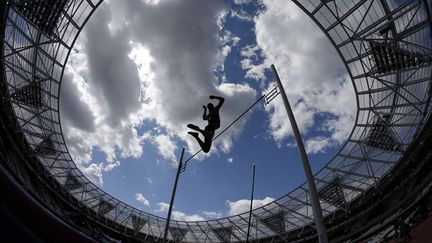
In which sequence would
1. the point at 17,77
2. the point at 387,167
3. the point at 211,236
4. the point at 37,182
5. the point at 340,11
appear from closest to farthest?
the point at 340,11, the point at 17,77, the point at 387,167, the point at 37,182, the point at 211,236

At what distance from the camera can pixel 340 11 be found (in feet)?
62.2

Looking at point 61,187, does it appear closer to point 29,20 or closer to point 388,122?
point 29,20

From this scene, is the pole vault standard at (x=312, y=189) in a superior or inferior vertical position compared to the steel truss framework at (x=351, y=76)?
inferior

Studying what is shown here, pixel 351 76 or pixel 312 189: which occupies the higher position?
pixel 351 76

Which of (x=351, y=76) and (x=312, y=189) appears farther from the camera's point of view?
(x=351, y=76)

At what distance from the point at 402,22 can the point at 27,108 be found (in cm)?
2628

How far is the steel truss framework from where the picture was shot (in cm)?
1815

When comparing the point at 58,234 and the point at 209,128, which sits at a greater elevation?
the point at 209,128

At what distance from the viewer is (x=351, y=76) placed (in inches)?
863

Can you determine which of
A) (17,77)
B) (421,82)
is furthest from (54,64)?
(421,82)

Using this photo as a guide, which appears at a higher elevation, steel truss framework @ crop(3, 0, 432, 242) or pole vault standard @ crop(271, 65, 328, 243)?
steel truss framework @ crop(3, 0, 432, 242)

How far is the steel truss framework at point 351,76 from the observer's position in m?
18.2

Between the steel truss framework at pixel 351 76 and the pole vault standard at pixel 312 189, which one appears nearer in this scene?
the pole vault standard at pixel 312 189

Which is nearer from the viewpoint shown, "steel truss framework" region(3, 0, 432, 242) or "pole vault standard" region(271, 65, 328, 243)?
"pole vault standard" region(271, 65, 328, 243)
